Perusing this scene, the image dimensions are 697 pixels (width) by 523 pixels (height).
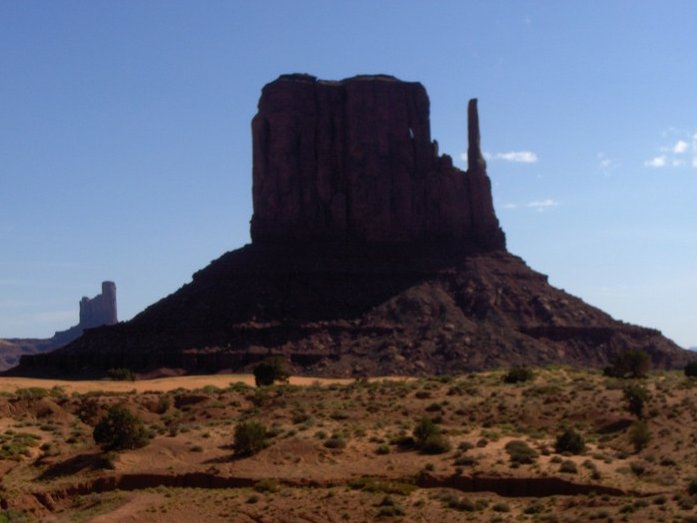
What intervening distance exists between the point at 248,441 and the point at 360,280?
229 feet

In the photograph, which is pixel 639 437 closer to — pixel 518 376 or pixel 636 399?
pixel 636 399

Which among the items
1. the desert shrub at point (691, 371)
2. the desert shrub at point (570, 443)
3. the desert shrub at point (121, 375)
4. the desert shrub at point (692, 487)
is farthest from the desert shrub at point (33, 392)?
the desert shrub at point (692, 487)

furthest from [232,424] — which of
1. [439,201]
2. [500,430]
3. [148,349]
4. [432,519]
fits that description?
[439,201]

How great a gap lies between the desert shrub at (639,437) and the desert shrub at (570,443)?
1759 millimetres

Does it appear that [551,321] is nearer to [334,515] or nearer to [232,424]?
[232,424]

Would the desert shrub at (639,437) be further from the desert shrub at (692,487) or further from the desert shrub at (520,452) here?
the desert shrub at (692,487)

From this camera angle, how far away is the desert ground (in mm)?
40656

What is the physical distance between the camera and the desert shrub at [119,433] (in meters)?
47.6

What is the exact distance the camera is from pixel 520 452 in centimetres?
4484

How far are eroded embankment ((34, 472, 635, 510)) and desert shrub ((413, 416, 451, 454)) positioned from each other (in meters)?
2.86

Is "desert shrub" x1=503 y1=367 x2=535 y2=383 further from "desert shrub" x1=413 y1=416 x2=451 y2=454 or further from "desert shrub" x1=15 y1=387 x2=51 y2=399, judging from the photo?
"desert shrub" x1=15 y1=387 x2=51 y2=399

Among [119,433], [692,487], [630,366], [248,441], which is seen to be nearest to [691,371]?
[630,366]

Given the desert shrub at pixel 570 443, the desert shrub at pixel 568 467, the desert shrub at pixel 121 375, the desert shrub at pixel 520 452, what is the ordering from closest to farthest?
the desert shrub at pixel 568 467, the desert shrub at pixel 520 452, the desert shrub at pixel 570 443, the desert shrub at pixel 121 375

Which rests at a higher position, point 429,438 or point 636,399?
point 636,399
